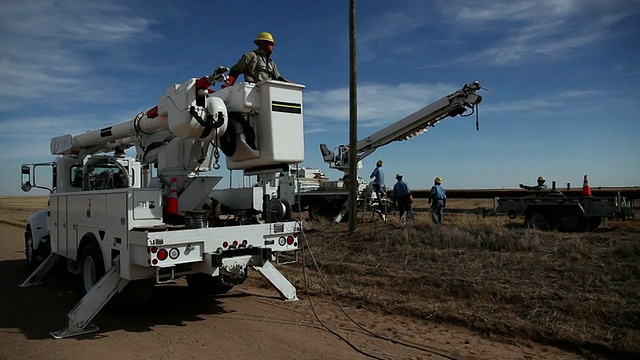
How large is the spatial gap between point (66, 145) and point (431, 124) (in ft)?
39.4

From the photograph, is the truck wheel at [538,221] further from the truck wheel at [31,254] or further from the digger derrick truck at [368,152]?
the truck wheel at [31,254]

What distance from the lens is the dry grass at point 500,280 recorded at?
20.1ft

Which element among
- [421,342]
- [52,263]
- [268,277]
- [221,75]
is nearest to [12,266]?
[52,263]

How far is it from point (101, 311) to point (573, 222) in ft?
40.0

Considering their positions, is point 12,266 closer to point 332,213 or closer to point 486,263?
point 486,263

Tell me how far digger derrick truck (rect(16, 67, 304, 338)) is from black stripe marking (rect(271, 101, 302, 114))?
1 cm

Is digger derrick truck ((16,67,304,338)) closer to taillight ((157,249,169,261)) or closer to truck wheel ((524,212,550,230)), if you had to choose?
taillight ((157,249,169,261))

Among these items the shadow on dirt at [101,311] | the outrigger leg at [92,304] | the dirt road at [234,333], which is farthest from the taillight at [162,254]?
the shadow on dirt at [101,311]

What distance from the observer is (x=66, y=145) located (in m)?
10.7

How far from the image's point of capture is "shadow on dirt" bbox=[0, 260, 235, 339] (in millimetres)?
6812

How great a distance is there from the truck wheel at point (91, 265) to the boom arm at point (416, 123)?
12477mm

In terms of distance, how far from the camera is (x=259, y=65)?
7281mm

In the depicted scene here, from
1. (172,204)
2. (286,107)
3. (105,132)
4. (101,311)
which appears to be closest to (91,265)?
(101,311)

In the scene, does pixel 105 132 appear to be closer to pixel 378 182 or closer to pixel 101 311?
pixel 101 311
